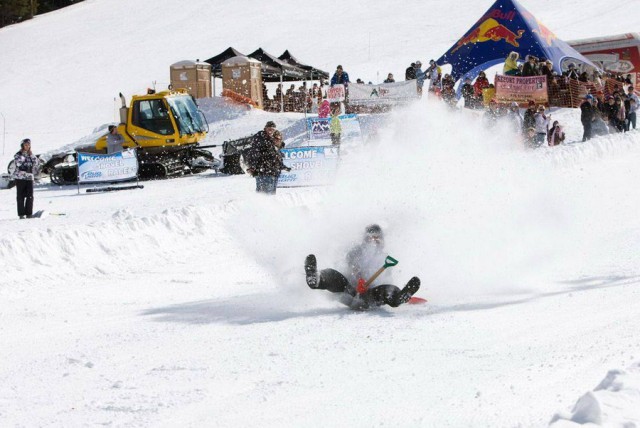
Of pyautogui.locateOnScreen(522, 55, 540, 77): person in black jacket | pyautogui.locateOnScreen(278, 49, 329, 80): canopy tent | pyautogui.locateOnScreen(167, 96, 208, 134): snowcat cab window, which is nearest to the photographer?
pyautogui.locateOnScreen(167, 96, 208, 134): snowcat cab window

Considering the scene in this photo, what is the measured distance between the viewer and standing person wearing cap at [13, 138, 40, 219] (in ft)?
47.3

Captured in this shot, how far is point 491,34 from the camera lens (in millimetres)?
23531

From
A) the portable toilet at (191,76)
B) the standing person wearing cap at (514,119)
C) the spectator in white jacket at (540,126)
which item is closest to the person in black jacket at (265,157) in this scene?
the standing person wearing cap at (514,119)

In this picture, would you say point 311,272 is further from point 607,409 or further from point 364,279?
point 607,409

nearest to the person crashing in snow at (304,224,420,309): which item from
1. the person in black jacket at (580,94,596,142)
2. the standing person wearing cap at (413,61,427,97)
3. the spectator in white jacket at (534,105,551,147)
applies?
the spectator in white jacket at (534,105,551,147)

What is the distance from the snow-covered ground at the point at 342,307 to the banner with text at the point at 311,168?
95 cm

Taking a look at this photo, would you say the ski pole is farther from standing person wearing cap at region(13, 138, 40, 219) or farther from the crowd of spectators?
the crowd of spectators

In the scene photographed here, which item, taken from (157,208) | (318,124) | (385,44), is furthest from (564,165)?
(385,44)

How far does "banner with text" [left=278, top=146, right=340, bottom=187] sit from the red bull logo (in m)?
8.49

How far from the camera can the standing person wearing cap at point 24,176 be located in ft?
47.3

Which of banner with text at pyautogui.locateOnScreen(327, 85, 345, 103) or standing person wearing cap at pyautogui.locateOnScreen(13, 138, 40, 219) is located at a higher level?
banner with text at pyautogui.locateOnScreen(327, 85, 345, 103)

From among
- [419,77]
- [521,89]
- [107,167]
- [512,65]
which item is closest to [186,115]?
[107,167]

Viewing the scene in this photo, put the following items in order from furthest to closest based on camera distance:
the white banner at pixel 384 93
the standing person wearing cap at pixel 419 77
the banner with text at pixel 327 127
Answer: the standing person wearing cap at pixel 419 77, the white banner at pixel 384 93, the banner with text at pixel 327 127

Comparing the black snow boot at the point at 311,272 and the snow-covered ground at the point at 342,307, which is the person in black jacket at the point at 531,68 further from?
the black snow boot at the point at 311,272
